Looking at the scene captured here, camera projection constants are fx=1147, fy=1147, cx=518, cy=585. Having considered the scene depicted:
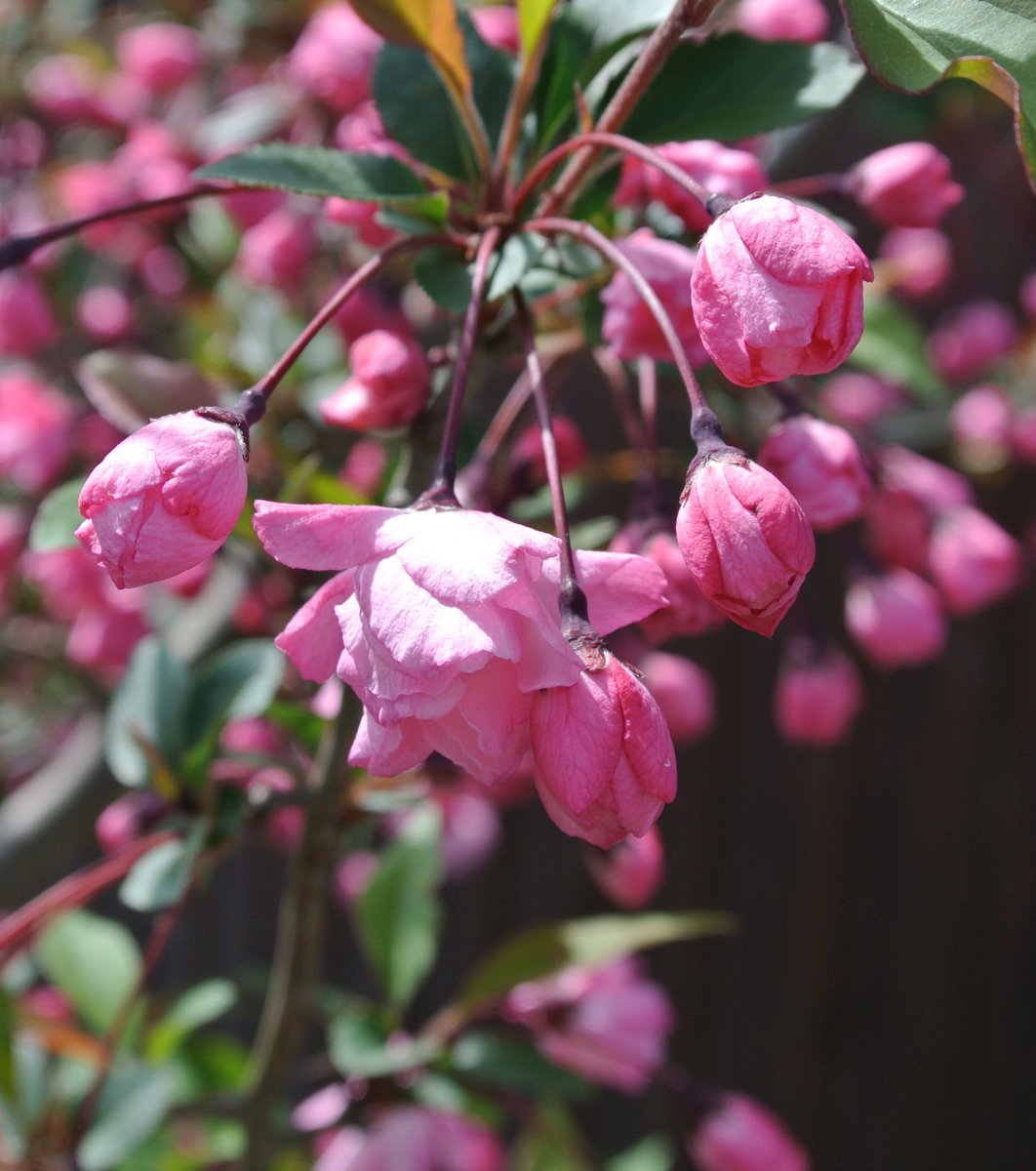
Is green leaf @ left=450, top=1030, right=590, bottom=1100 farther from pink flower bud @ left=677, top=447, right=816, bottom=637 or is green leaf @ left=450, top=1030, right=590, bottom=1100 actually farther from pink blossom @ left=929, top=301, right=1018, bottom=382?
pink blossom @ left=929, top=301, right=1018, bottom=382

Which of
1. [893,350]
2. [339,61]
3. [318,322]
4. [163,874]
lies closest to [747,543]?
[318,322]

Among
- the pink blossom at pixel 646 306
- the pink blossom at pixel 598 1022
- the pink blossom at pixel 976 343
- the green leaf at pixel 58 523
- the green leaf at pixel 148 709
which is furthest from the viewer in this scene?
the pink blossom at pixel 976 343

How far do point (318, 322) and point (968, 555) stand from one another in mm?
717

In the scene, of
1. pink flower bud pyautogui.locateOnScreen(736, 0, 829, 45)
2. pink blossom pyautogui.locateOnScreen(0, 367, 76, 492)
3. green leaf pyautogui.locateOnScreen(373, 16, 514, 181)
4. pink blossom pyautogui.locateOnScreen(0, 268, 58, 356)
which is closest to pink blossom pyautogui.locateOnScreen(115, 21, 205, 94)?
pink blossom pyautogui.locateOnScreen(0, 268, 58, 356)

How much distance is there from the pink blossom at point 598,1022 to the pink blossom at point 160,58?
1.14m

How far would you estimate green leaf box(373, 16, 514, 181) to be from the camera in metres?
0.56

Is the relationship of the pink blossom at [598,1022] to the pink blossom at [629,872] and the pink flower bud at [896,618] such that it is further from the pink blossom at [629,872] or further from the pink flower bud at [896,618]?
the pink flower bud at [896,618]

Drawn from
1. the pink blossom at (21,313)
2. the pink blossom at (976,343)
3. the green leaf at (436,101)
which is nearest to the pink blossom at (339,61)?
the pink blossom at (21,313)

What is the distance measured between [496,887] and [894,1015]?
88cm

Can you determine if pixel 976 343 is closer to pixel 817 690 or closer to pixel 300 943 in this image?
pixel 817 690

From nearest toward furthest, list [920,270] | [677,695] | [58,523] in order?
1. [58,523]
2. [677,695]
3. [920,270]

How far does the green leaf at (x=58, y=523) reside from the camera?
1.99 ft

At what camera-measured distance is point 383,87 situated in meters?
0.58

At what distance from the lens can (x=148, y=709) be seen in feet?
2.41
